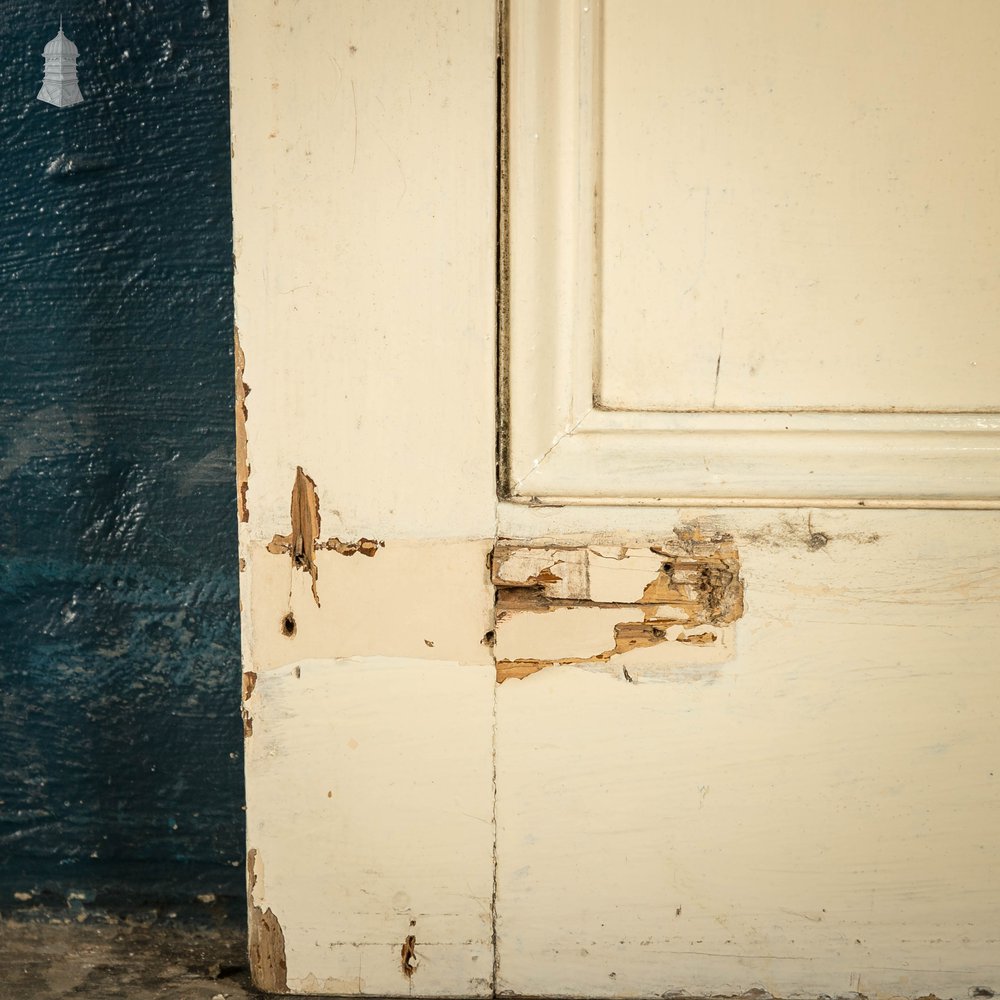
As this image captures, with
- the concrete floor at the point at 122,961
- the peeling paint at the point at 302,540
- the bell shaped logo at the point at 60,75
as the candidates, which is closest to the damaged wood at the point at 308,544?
the peeling paint at the point at 302,540

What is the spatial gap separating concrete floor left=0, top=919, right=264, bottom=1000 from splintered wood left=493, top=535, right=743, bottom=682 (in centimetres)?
67

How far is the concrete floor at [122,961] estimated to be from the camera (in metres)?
1.10

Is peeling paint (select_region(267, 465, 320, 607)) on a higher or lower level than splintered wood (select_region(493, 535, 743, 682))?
higher

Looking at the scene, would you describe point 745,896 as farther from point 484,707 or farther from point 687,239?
point 687,239

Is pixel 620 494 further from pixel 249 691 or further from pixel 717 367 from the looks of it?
pixel 249 691

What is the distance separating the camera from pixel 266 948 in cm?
89

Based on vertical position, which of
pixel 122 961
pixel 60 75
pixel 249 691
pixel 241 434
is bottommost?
pixel 122 961

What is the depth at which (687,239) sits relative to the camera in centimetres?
82

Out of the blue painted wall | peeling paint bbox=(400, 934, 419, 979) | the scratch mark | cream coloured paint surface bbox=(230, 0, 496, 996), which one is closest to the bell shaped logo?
the blue painted wall

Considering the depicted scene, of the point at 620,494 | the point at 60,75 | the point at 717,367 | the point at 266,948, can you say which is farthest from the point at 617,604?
the point at 60,75

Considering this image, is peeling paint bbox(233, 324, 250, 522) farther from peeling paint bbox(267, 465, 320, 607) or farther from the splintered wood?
the splintered wood

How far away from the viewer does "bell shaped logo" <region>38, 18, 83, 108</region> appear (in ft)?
3.87

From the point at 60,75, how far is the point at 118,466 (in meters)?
0.60

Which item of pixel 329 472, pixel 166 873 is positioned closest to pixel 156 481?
pixel 329 472
